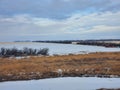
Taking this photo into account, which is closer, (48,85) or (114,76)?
(48,85)

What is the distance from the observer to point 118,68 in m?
32.9

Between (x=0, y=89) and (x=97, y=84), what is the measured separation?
671 centimetres

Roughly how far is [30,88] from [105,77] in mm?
7512

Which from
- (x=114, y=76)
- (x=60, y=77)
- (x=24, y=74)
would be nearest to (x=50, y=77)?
(x=60, y=77)

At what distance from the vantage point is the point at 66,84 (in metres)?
24.6

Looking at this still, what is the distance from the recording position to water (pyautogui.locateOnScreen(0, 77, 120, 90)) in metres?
23.2

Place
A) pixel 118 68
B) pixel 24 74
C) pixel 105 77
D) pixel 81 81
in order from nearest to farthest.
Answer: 1. pixel 81 81
2. pixel 105 77
3. pixel 24 74
4. pixel 118 68

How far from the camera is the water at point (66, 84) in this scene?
76.1ft

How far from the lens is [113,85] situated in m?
23.7

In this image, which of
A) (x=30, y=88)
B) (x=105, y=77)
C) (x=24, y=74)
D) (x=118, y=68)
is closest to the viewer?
(x=30, y=88)

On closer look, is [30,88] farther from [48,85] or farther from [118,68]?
[118,68]

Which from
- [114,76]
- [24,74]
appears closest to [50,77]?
[24,74]

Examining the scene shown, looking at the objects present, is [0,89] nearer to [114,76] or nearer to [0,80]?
[0,80]

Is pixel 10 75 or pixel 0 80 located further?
pixel 10 75
